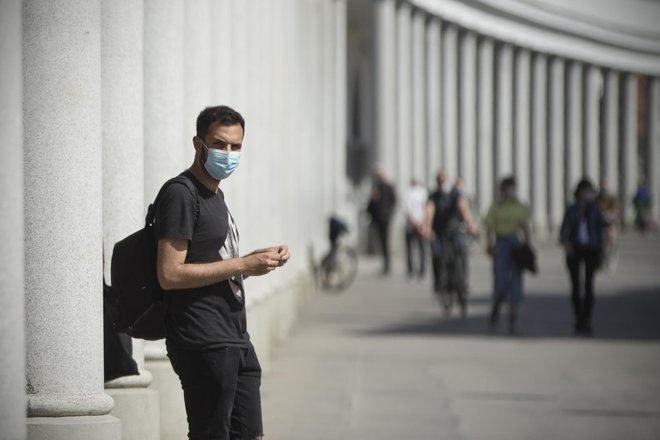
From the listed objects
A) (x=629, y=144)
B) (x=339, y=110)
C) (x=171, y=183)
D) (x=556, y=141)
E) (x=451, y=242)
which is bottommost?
(x=451, y=242)

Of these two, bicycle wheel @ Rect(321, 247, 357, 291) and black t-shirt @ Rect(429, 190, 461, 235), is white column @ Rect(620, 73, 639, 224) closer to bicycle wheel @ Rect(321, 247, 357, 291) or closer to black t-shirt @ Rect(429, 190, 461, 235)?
bicycle wheel @ Rect(321, 247, 357, 291)

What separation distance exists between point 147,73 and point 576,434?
3.67 metres

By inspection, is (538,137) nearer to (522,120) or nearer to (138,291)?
(522,120)

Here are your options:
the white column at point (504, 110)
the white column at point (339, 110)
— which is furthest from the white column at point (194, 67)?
the white column at point (504, 110)

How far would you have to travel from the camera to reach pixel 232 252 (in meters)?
5.71

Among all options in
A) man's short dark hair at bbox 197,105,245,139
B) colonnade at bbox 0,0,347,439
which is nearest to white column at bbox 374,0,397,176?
colonnade at bbox 0,0,347,439

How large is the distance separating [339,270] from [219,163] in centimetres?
1738

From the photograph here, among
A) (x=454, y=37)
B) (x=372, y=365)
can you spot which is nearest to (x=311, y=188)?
(x=372, y=365)

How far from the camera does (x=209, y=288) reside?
18.1 feet

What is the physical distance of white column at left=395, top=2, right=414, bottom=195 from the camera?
3844 centimetres

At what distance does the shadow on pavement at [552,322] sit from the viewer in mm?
16047

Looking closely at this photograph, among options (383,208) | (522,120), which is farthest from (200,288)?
(522,120)

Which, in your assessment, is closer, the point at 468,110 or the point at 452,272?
the point at 452,272

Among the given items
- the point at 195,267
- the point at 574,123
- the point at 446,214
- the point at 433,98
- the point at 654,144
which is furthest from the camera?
the point at 654,144
